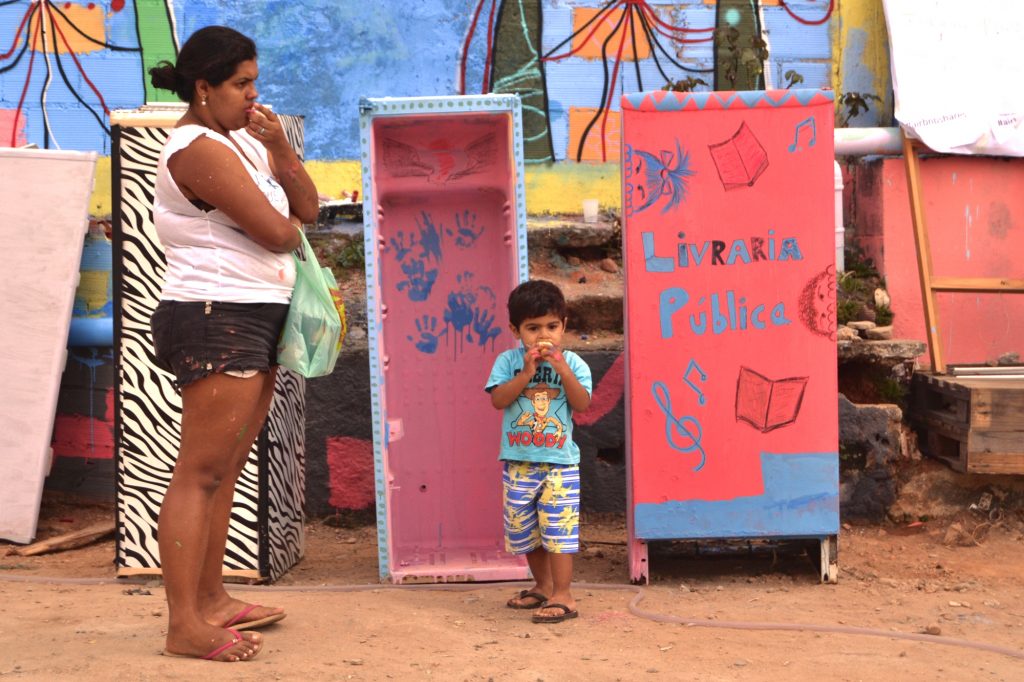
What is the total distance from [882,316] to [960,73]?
143 centimetres

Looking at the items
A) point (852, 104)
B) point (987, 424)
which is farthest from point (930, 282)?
point (852, 104)

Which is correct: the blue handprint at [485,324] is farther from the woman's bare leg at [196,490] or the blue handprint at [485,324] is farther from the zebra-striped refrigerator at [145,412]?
the woman's bare leg at [196,490]

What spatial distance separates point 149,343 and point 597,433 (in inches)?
82.0

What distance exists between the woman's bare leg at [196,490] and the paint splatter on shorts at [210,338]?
38mm

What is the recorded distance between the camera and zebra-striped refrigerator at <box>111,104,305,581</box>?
4.58 metres

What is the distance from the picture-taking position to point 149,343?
462 centimetres

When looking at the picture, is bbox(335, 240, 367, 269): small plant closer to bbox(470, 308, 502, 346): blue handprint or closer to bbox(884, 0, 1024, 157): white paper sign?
bbox(470, 308, 502, 346): blue handprint

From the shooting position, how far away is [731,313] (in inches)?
173

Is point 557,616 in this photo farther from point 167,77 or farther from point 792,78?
point 792,78

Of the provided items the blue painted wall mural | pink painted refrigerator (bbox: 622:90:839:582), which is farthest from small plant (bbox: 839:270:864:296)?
pink painted refrigerator (bbox: 622:90:839:582)

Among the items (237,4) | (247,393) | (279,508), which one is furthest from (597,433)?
(237,4)

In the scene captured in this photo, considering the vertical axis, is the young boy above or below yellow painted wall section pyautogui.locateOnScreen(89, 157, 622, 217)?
below

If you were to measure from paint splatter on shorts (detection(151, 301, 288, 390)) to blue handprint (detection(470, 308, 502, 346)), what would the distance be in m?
1.76

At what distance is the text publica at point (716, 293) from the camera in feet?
14.4
